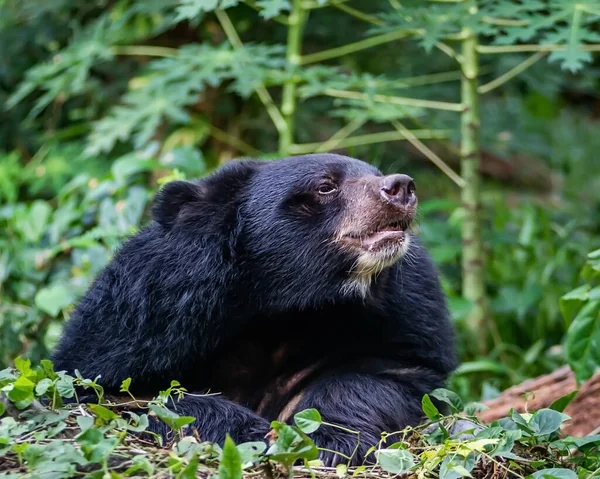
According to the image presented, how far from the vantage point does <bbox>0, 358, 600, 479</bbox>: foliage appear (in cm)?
240

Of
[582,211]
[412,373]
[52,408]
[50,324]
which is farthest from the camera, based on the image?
[582,211]

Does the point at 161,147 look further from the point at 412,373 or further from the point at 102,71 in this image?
the point at 412,373

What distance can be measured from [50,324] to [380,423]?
2949 mm

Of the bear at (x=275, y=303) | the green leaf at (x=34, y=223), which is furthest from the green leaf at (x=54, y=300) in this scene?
the bear at (x=275, y=303)

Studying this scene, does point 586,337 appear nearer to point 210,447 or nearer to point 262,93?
point 210,447

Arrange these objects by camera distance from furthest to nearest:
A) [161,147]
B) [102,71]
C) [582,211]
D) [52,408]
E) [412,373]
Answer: [582,211]
[102,71]
[161,147]
[412,373]
[52,408]

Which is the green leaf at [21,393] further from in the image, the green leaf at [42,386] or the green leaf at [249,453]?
the green leaf at [249,453]

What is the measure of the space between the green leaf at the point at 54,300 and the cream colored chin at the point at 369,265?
7.89 feet

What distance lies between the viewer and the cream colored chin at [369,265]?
11.2 ft

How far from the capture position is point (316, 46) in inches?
317

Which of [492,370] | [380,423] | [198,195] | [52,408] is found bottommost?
[492,370]

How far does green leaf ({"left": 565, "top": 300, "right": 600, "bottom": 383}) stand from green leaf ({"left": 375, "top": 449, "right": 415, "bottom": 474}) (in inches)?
58.0

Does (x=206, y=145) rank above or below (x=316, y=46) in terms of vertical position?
below

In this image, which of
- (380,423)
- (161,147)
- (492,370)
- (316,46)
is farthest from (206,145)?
(380,423)
